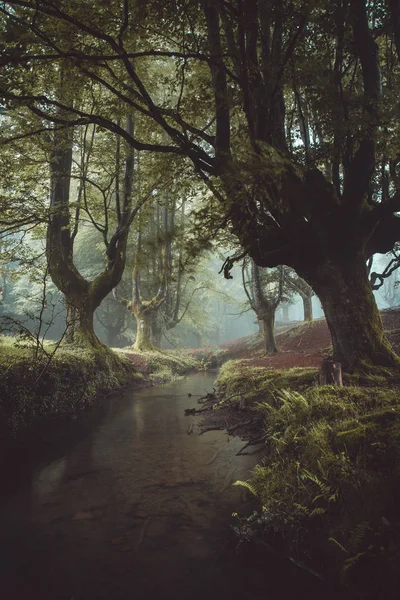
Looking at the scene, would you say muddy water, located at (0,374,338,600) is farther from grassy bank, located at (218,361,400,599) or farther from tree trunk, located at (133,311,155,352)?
tree trunk, located at (133,311,155,352)

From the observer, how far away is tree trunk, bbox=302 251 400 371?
Result: 690 cm

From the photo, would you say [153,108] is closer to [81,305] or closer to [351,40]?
[351,40]

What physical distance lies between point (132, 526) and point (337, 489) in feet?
7.51

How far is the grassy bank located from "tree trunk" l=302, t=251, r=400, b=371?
5.50 feet

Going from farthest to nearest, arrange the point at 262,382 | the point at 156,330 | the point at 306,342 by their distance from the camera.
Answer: the point at 156,330
the point at 306,342
the point at 262,382

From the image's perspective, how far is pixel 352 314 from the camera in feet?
23.0

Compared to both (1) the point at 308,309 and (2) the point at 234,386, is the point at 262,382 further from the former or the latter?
(1) the point at 308,309

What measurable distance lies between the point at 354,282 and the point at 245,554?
5540mm

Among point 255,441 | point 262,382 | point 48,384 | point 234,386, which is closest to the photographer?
point 255,441

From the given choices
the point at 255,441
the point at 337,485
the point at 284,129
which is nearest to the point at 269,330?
the point at 255,441

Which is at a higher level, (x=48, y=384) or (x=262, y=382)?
(x=48, y=384)

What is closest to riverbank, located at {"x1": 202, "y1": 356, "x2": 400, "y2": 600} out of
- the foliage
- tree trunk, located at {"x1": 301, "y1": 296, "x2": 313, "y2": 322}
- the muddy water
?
the muddy water

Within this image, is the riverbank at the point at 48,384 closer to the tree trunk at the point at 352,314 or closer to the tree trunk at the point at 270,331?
the tree trunk at the point at 352,314

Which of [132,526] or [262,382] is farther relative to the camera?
[262,382]
